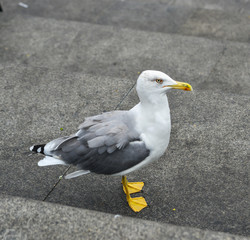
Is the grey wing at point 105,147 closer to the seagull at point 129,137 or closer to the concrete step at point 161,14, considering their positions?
the seagull at point 129,137

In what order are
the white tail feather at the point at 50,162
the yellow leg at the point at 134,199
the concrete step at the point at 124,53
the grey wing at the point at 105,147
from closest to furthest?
1. the grey wing at the point at 105,147
2. the white tail feather at the point at 50,162
3. the yellow leg at the point at 134,199
4. the concrete step at the point at 124,53

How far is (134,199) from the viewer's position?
395cm

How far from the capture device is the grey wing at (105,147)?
3617mm

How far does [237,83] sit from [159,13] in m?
3.42

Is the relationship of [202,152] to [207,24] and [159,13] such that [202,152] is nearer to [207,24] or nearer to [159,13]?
[207,24]

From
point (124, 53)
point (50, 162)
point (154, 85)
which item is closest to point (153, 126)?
point (154, 85)

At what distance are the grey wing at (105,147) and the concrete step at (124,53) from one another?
2.69m

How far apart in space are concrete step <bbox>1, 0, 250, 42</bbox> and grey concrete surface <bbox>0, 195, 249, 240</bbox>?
5.54 meters

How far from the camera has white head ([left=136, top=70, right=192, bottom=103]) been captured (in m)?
3.51

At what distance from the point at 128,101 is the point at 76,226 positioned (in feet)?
8.96

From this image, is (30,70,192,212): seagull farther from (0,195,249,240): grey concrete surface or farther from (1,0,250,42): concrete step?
(1,0,250,42): concrete step

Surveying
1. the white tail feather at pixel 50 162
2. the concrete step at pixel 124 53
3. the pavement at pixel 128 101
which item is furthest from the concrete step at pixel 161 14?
the white tail feather at pixel 50 162

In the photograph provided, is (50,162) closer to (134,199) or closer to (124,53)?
(134,199)

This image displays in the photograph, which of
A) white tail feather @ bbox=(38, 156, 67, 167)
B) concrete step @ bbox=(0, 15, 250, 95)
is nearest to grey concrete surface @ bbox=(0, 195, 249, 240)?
white tail feather @ bbox=(38, 156, 67, 167)
